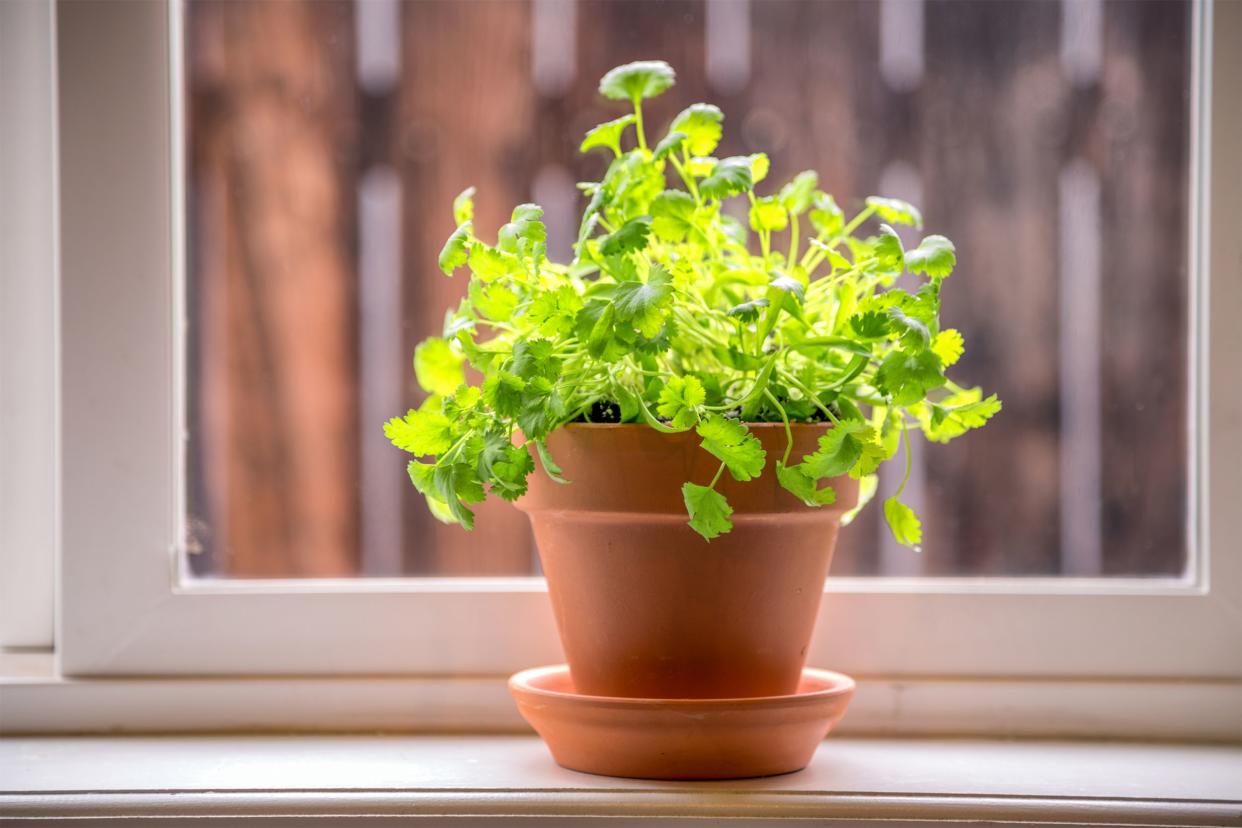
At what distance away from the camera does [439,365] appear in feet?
2.84

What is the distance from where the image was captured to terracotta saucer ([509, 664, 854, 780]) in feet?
2.48

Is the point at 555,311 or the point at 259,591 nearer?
the point at 555,311

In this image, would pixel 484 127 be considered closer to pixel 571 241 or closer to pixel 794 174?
pixel 571 241

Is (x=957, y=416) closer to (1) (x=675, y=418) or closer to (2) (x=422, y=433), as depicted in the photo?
(1) (x=675, y=418)

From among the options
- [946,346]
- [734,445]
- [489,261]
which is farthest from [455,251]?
[946,346]

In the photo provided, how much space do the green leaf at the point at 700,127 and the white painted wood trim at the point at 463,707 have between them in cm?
50

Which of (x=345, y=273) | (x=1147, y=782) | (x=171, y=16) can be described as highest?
(x=171, y=16)

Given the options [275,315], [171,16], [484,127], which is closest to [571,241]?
[484,127]

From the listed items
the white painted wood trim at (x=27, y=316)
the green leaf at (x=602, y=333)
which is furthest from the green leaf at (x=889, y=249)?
the white painted wood trim at (x=27, y=316)

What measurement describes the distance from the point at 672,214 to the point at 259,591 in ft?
1.74

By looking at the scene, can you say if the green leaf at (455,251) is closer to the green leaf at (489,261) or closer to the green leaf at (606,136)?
the green leaf at (489,261)

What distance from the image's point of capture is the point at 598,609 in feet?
2.59

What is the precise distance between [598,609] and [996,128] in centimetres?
66

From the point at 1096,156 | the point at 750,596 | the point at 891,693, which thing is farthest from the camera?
the point at 1096,156
